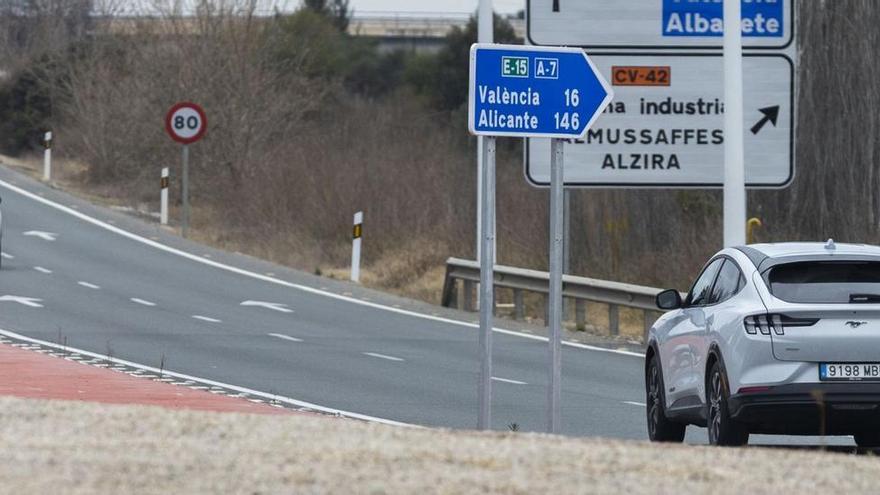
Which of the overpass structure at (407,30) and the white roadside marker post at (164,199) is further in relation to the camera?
the overpass structure at (407,30)

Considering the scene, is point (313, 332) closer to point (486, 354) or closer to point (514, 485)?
point (486, 354)

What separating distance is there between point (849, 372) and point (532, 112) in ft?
8.48

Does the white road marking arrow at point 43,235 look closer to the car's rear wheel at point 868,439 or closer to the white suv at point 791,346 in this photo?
the white suv at point 791,346

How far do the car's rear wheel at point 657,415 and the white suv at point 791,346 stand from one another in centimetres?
72

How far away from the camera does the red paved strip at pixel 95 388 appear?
1484 centimetres

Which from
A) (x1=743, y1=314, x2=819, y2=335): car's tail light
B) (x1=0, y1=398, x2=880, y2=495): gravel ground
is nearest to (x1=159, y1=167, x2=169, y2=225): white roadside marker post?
(x1=743, y1=314, x2=819, y2=335): car's tail light

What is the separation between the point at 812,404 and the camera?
1163 cm

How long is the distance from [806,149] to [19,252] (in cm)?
1365

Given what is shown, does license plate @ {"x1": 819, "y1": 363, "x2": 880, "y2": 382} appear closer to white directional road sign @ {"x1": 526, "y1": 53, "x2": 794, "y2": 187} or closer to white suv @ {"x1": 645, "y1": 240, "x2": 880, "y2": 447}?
white suv @ {"x1": 645, "y1": 240, "x2": 880, "y2": 447}

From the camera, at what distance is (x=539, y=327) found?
84.5ft

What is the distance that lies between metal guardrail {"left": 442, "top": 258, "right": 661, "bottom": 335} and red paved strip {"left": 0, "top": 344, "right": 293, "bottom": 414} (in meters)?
7.39

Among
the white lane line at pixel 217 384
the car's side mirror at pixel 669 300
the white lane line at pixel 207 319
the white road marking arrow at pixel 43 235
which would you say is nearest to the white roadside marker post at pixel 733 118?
the white lane line at pixel 217 384

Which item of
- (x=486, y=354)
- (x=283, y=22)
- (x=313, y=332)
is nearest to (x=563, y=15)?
(x=313, y=332)

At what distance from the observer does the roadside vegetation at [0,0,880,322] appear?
2903 centimetres
